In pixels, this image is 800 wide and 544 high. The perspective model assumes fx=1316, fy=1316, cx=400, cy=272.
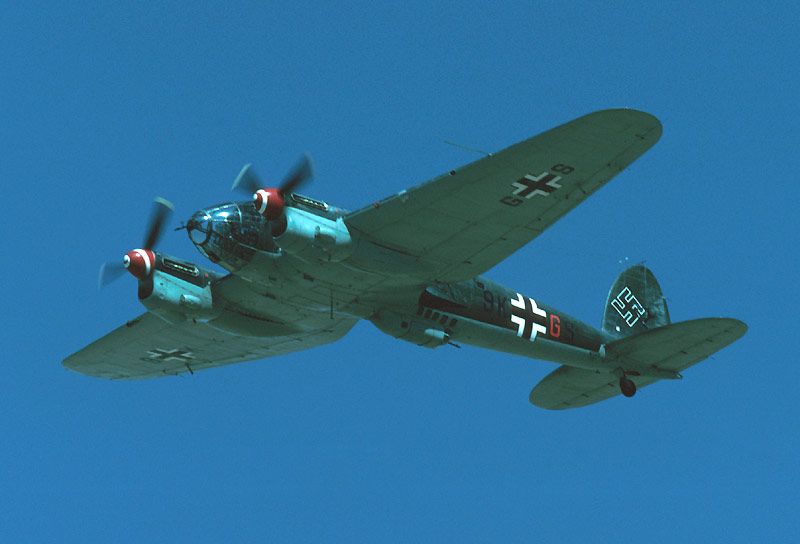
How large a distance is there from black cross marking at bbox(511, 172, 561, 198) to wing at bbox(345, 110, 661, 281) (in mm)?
20

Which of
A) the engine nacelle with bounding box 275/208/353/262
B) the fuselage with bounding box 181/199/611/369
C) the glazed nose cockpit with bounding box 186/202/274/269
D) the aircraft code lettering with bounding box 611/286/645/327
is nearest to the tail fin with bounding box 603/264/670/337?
the aircraft code lettering with bounding box 611/286/645/327

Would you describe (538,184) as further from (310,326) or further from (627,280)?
(627,280)

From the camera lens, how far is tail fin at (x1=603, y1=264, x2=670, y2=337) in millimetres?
35000

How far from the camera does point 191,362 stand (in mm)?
34750

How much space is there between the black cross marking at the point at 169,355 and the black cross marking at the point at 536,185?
1173cm

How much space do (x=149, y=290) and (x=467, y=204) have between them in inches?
307

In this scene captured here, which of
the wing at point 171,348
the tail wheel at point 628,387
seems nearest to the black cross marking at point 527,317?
the tail wheel at point 628,387

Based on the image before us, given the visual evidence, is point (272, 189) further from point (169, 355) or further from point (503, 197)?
point (169, 355)

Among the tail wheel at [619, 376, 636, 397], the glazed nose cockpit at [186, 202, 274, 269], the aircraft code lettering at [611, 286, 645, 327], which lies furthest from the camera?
the aircraft code lettering at [611, 286, 645, 327]

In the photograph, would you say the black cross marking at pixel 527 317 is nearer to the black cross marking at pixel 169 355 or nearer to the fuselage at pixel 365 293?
the fuselage at pixel 365 293

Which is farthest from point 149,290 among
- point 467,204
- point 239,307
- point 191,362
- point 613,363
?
point 613,363

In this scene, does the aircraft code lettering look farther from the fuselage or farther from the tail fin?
the fuselage

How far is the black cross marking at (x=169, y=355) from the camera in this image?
112ft

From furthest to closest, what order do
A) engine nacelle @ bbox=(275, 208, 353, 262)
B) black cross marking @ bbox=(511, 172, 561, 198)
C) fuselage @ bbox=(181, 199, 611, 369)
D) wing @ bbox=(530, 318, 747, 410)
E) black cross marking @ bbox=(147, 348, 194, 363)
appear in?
1. black cross marking @ bbox=(147, 348, 194, 363)
2. wing @ bbox=(530, 318, 747, 410)
3. fuselage @ bbox=(181, 199, 611, 369)
4. engine nacelle @ bbox=(275, 208, 353, 262)
5. black cross marking @ bbox=(511, 172, 561, 198)
